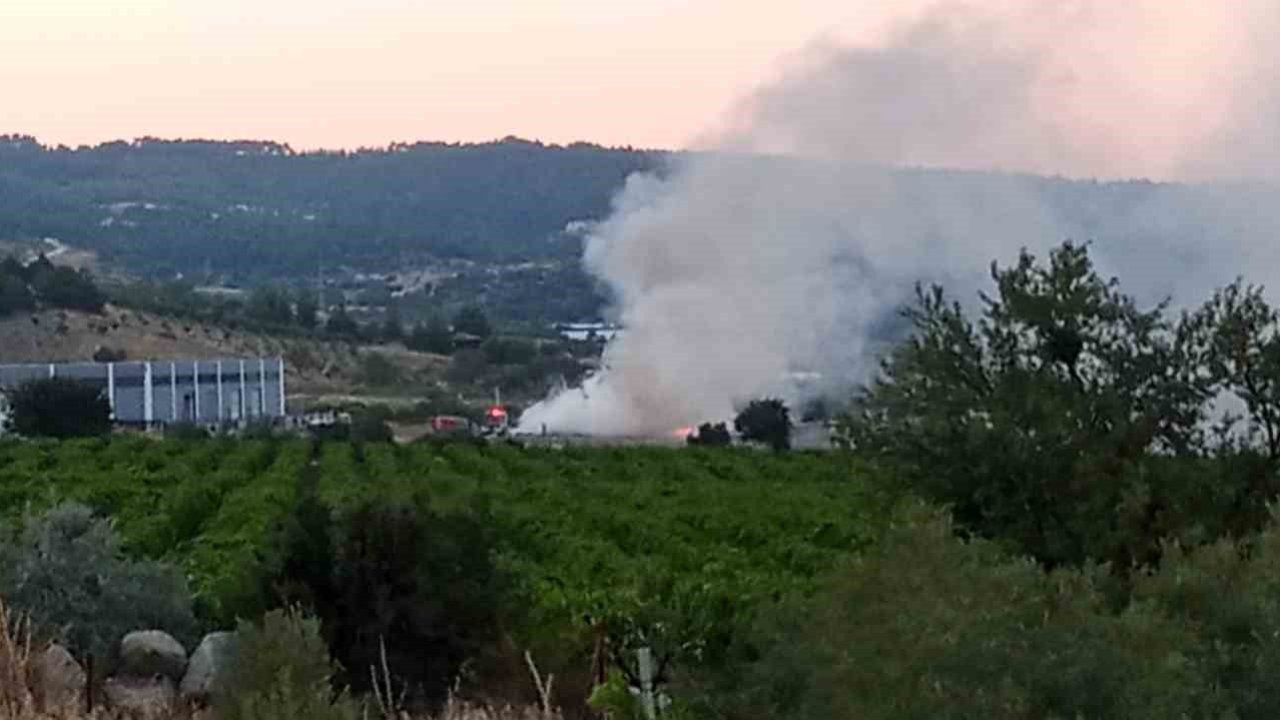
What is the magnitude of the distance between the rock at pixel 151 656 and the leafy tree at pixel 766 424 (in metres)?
55.4

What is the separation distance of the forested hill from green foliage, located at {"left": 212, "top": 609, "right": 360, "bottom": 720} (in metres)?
142

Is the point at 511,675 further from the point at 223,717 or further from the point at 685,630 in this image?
the point at 223,717

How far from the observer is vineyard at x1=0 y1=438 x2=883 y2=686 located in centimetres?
1203

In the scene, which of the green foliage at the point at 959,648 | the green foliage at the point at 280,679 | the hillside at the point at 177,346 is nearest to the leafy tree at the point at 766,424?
the hillside at the point at 177,346

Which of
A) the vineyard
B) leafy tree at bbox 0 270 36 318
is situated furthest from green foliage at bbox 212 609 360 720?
leafy tree at bbox 0 270 36 318

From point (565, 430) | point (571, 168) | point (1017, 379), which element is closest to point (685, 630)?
point (1017, 379)

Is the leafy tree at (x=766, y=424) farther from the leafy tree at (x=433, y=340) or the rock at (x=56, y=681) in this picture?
the rock at (x=56, y=681)

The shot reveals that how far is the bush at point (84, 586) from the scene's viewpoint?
1172cm

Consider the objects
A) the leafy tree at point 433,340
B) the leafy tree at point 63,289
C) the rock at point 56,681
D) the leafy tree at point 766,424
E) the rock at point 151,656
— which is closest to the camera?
the rock at point 56,681

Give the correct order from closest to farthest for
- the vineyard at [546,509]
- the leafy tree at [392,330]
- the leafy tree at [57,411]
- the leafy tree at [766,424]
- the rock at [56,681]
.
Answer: the rock at [56,681]
the vineyard at [546,509]
the leafy tree at [57,411]
the leafy tree at [766,424]
the leafy tree at [392,330]

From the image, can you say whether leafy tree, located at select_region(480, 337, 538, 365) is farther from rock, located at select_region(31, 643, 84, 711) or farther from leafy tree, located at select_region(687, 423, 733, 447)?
rock, located at select_region(31, 643, 84, 711)

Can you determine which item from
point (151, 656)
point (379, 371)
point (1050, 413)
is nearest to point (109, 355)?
point (379, 371)

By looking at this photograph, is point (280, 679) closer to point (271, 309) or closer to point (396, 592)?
point (396, 592)

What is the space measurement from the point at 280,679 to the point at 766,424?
2523 inches
